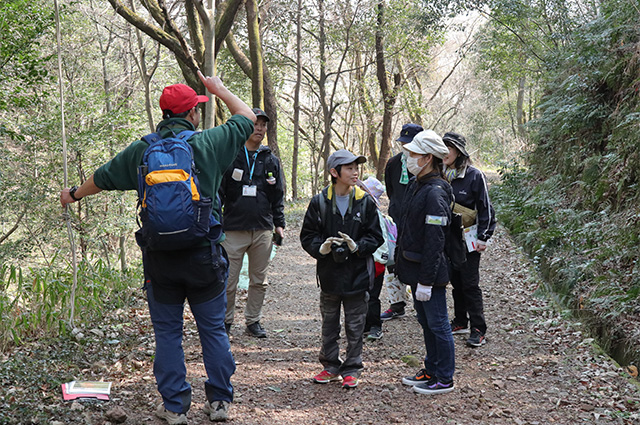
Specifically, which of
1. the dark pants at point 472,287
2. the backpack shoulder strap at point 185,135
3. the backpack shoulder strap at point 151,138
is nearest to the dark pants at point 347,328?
the dark pants at point 472,287

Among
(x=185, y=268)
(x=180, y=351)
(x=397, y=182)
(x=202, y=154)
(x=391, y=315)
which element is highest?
(x=202, y=154)

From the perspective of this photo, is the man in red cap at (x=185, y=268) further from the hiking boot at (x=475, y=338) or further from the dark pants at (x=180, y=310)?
the hiking boot at (x=475, y=338)

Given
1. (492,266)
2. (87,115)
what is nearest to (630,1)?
(492,266)

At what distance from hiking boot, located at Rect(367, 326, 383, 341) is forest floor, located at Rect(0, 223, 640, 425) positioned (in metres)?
0.09

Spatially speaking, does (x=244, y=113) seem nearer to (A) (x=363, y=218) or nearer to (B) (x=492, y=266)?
(A) (x=363, y=218)

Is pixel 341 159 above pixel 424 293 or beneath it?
above

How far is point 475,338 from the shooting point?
18.9 ft

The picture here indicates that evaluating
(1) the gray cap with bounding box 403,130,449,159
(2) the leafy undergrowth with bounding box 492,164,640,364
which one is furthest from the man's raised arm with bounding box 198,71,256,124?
(2) the leafy undergrowth with bounding box 492,164,640,364

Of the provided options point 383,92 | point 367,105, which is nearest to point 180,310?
point 383,92

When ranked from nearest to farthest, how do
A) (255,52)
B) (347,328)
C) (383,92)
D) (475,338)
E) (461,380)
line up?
(347,328)
(461,380)
(475,338)
(255,52)
(383,92)

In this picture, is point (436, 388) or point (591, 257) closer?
point (436, 388)

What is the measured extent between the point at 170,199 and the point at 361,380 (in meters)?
2.73

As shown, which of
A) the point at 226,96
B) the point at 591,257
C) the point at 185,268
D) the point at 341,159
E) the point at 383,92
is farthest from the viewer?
the point at 383,92

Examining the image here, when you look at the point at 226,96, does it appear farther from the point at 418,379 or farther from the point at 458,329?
the point at 458,329
